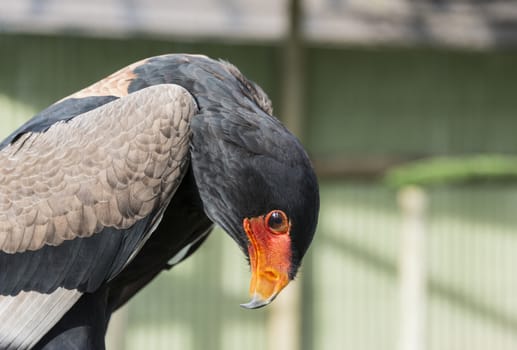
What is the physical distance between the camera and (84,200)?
7.04 ft

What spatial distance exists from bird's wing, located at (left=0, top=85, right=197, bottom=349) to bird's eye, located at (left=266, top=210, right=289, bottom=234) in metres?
0.27

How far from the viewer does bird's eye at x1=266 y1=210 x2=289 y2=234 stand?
201cm

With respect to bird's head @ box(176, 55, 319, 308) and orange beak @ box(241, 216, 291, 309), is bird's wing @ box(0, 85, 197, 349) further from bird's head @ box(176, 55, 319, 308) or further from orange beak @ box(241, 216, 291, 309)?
orange beak @ box(241, 216, 291, 309)

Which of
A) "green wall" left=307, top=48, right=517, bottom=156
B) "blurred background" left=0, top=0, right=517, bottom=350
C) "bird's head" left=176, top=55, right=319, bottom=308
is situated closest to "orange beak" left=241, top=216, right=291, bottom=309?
"bird's head" left=176, top=55, right=319, bottom=308

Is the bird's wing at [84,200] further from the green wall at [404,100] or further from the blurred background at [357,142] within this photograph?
the green wall at [404,100]

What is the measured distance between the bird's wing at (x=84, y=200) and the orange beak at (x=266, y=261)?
242 millimetres

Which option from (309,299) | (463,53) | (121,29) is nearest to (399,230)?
(309,299)

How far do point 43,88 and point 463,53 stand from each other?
2823 mm

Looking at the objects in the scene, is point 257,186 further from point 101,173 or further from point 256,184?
point 101,173

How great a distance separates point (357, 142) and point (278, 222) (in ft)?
13.3

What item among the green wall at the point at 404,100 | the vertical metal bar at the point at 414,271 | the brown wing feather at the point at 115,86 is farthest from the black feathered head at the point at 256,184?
the green wall at the point at 404,100

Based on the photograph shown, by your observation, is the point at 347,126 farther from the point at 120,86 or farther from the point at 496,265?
the point at 120,86

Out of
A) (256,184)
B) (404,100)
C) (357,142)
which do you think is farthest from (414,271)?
(256,184)


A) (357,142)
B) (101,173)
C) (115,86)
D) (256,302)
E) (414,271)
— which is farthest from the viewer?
(357,142)
